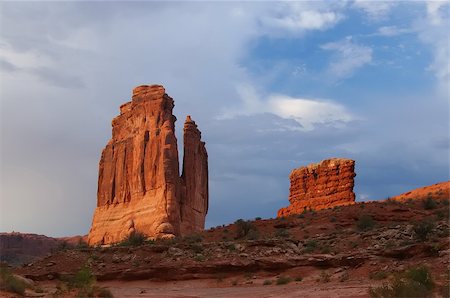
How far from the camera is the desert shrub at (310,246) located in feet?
86.1

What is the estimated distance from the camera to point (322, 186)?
5894 cm

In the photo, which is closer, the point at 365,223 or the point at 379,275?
the point at 379,275

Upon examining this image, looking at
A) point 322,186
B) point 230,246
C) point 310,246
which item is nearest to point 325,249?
point 310,246

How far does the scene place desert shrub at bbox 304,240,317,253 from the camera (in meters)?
26.2

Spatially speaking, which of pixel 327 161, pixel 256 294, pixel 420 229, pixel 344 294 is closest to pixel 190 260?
pixel 256 294

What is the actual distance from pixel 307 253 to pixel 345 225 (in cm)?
831

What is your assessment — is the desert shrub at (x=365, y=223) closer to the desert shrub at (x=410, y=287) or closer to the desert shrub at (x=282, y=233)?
the desert shrub at (x=282, y=233)

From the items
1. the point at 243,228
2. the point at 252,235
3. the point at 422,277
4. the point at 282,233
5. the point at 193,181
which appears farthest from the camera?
the point at 193,181

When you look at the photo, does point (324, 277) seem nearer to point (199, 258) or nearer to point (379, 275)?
point (379, 275)

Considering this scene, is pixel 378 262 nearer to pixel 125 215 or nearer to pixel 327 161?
pixel 327 161

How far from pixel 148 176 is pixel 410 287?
5170cm

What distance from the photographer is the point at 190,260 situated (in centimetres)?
2605

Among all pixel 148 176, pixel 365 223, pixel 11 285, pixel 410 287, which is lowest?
pixel 410 287

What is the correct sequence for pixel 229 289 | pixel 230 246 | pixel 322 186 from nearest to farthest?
1. pixel 229 289
2. pixel 230 246
3. pixel 322 186
